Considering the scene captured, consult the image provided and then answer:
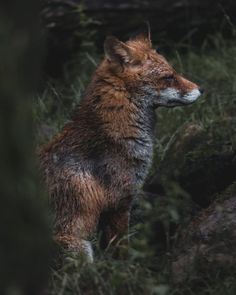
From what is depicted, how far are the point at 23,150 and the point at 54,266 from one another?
2.19 meters

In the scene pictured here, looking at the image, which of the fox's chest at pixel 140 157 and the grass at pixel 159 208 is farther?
the fox's chest at pixel 140 157

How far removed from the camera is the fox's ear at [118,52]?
6996mm

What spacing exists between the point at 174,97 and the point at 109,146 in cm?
67

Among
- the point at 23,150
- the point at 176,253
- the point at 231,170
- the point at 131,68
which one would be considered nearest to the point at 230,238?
the point at 176,253

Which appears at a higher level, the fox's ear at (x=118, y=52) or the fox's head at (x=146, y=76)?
the fox's ear at (x=118, y=52)

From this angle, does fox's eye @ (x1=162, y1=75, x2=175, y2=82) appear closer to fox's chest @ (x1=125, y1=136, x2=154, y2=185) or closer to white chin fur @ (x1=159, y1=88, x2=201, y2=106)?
white chin fur @ (x1=159, y1=88, x2=201, y2=106)

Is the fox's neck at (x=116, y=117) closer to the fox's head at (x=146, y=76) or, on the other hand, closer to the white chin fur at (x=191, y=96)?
the fox's head at (x=146, y=76)

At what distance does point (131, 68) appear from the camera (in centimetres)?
709

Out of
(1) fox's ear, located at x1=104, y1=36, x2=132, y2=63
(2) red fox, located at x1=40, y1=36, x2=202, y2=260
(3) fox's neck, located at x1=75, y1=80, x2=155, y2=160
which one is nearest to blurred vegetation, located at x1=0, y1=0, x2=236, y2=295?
(2) red fox, located at x1=40, y1=36, x2=202, y2=260

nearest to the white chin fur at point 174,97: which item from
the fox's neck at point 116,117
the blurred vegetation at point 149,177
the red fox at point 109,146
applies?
the red fox at point 109,146

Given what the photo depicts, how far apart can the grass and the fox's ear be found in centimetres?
103

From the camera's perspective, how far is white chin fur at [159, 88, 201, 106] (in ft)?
23.5

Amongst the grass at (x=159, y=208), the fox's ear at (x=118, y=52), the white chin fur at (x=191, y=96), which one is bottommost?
the grass at (x=159, y=208)

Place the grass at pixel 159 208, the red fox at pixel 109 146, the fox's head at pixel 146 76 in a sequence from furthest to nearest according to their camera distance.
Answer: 1. the fox's head at pixel 146 76
2. the red fox at pixel 109 146
3. the grass at pixel 159 208
